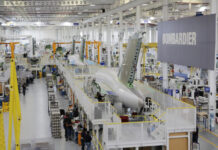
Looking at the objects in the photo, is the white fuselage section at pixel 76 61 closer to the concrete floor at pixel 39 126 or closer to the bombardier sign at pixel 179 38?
the concrete floor at pixel 39 126

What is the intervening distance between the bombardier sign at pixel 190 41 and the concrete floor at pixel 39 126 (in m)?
4.41

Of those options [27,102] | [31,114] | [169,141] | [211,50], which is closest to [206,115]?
[211,50]

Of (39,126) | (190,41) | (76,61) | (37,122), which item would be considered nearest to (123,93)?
(190,41)

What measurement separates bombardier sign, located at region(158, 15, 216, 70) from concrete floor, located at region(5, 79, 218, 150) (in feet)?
14.5

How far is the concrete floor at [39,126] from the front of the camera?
17469 millimetres

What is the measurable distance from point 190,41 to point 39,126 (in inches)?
468

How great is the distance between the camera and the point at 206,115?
21344 millimetres

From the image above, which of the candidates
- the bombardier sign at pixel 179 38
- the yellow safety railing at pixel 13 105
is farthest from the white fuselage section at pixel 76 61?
the yellow safety railing at pixel 13 105

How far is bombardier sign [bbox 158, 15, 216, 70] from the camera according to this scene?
55.8 feet

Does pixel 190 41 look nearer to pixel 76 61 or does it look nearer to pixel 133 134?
pixel 133 134

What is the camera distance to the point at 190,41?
18.8m

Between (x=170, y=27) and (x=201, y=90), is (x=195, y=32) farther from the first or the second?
(x=201, y=90)

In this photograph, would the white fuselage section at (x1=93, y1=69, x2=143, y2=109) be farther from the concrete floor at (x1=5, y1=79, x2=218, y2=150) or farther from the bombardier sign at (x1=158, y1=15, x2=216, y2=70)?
the bombardier sign at (x1=158, y1=15, x2=216, y2=70)

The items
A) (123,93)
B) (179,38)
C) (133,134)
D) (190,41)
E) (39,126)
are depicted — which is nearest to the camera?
(133,134)
